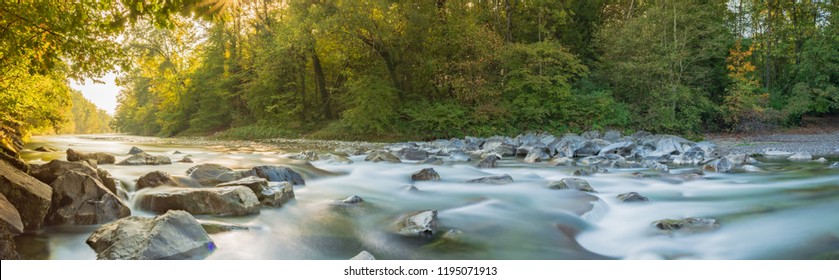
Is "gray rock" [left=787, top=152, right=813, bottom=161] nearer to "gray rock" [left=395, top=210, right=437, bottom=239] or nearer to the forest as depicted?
the forest

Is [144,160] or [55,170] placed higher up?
[55,170]

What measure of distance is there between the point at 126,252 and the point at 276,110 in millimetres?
26931

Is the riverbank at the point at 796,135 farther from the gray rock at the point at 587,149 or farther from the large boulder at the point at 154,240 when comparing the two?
the large boulder at the point at 154,240

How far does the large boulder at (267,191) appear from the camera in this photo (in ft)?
18.8

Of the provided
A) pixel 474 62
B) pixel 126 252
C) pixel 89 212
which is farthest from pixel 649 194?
pixel 474 62

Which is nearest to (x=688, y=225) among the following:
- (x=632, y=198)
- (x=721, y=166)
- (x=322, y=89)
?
(x=632, y=198)

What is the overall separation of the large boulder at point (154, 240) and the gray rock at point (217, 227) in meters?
0.45

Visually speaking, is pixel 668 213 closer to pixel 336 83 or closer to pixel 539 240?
pixel 539 240

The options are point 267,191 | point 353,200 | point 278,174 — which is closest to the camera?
point 267,191

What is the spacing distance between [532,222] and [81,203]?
4711 mm

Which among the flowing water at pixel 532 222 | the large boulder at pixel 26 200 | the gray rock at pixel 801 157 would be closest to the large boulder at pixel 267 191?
the flowing water at pixel 532 222

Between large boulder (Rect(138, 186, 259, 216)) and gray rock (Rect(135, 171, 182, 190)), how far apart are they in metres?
0.76

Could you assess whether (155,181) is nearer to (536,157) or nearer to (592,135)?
(536,157)

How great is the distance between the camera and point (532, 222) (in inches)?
219
